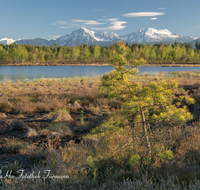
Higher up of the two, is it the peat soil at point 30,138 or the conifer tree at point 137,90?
the conifer tree at point 137,90

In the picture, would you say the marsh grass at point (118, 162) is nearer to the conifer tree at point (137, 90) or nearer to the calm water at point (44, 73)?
the conifer tree at point (137, 90)

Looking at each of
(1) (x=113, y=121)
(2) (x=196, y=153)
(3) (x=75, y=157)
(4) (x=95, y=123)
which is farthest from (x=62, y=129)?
(2) (x=196, y=153)

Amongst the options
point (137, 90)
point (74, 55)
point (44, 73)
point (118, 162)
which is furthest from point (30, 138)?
point (74, 55)

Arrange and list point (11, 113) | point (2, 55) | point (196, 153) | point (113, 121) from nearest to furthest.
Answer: point (113, 121), point (196, 153), point (11, 113), point (2, 55)

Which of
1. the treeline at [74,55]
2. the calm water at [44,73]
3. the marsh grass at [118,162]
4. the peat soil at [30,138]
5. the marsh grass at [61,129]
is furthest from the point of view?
the treeline at [74,55]

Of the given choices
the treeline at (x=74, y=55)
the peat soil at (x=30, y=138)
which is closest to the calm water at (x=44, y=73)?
the peat soil at (x=30, y=138)

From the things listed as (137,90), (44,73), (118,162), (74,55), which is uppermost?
(74,55)

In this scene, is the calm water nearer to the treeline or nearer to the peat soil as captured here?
the peat soil

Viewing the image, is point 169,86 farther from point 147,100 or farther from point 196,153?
point 196,153

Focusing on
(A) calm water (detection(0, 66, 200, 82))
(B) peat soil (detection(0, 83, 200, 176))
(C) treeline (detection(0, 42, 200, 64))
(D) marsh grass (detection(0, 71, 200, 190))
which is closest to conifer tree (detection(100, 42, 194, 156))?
(D) marsh grass (detection(0, 71, 200, 190))

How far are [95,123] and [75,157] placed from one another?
2824 mm

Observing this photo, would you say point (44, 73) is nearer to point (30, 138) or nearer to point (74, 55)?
point (30, 138)

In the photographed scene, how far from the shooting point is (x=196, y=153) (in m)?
3.75

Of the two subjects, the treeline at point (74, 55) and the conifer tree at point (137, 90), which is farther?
the treeline at point (74, 55)
